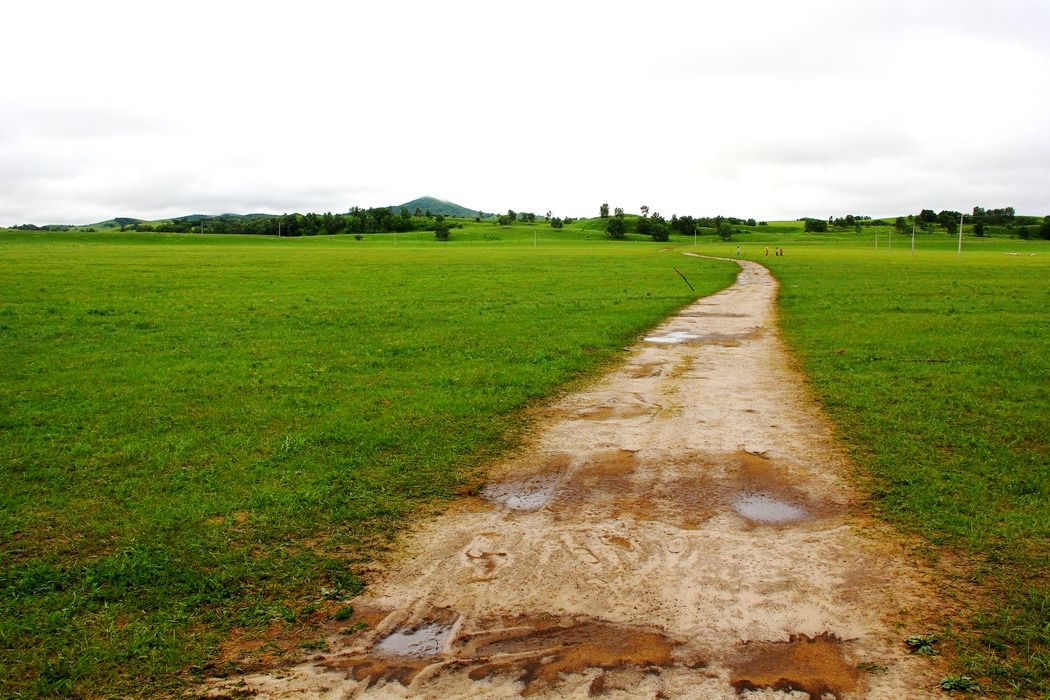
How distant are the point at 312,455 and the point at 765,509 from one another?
496 cm

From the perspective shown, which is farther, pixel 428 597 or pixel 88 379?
pixel 88 379

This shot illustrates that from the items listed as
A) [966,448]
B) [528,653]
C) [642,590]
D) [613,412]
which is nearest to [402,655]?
[528,653]

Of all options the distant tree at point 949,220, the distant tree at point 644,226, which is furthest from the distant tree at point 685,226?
the distant tree at point 949,220

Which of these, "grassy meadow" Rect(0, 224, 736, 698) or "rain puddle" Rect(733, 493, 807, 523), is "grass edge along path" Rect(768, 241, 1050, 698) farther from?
"grassy meadow" Rect(0, 224, 736, 698)

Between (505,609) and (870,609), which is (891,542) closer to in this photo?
(870,609)

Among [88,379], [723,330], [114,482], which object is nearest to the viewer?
[114,482]

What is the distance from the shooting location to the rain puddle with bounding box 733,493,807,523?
633 centimetres

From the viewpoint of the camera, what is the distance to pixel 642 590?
5012 millimetres

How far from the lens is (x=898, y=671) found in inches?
162

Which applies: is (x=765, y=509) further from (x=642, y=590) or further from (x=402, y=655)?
(x=402, y=655)

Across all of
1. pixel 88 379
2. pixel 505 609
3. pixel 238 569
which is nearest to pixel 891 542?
pixel 505 609

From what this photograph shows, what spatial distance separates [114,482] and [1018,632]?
793 cm

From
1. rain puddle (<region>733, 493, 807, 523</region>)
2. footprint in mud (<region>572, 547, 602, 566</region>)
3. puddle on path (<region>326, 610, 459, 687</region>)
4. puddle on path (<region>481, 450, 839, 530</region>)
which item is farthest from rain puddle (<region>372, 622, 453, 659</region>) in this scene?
rain puddle (<region>733, 493, 807, 523</region>)

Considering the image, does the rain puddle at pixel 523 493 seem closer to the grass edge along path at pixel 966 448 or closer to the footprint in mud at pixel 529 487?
the footprint in mud at pixel 529 487
